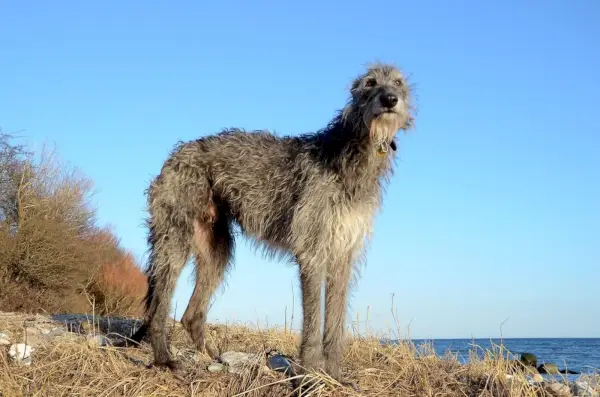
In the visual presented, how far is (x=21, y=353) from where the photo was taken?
22.9ft

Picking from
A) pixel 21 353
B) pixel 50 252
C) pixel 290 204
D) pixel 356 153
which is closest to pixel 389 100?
pixel 356 153

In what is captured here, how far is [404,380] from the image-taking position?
631 centimetres

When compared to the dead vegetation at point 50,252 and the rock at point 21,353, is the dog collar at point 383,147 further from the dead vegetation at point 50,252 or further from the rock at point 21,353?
the dead vegetation at point 50,252

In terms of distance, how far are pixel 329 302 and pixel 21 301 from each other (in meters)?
17.0

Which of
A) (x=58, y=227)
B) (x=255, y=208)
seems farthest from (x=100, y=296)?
(x=255, y=208)

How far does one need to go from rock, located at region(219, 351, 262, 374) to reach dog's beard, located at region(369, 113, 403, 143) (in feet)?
7.45

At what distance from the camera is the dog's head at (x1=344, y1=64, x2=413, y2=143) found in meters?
6.04

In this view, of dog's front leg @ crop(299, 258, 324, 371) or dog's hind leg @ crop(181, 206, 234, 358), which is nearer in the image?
dog's front leg @ crop(299, 258, 324, 371)

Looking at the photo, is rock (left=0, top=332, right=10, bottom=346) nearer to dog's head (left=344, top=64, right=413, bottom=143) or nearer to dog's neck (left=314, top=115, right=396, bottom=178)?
dog's neck (left=314, top=115, right=396, bottom=178)

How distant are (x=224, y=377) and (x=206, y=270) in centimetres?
171

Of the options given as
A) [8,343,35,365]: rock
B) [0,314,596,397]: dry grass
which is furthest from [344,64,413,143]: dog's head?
[8,343,35,365]: rock

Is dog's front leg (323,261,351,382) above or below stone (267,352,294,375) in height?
above

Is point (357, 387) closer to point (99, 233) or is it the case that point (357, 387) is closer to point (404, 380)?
point (404, 380)

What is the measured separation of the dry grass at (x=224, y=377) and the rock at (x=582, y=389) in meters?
0.83
